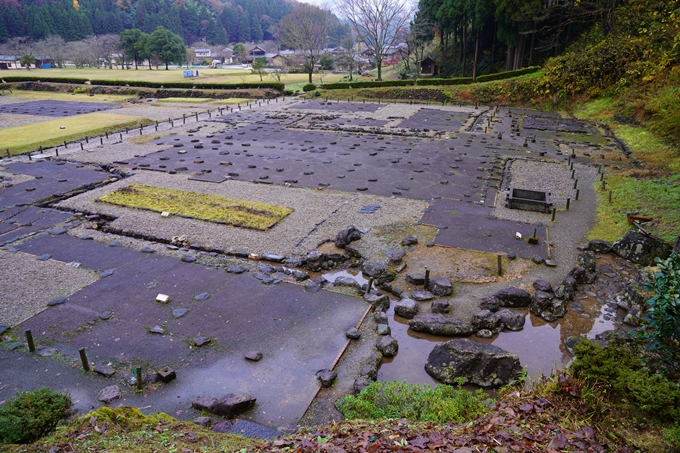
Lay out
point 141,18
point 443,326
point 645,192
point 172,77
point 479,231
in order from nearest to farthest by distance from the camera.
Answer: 1. point 443,326
2. point 479,231
3. point 645,192
4. point 172,77
5. point 141,18

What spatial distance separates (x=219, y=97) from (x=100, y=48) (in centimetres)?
5526

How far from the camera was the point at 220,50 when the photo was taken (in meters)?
105

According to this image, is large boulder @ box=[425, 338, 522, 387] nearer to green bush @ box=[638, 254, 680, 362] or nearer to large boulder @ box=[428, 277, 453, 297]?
green bush @ box=[638, 254, 680, 362]

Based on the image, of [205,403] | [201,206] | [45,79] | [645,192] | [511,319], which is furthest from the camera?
[45,79]

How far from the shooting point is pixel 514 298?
903 cm

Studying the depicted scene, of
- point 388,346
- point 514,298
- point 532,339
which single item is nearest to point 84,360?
point 388,346

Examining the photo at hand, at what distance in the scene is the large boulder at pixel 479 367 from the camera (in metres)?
6.84

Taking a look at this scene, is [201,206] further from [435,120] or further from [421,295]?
[435,120]

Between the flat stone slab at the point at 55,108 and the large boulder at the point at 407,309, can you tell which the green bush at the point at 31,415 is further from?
the flat stone slab at the point at 55,108

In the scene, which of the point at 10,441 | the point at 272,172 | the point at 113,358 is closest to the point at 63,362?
the point at 113,358

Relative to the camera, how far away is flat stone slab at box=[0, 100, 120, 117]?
34.0m

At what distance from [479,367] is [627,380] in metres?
1.99

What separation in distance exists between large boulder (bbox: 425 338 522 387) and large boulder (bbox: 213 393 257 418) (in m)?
2.98

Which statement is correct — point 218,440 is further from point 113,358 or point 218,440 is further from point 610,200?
point 610,200
